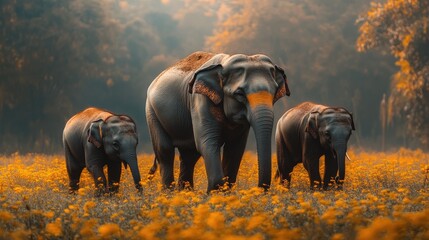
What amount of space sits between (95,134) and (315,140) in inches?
142

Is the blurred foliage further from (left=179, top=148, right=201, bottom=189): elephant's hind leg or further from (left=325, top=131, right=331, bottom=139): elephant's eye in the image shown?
(left=325, top=131, right=331, bottom=139): elephant's eye

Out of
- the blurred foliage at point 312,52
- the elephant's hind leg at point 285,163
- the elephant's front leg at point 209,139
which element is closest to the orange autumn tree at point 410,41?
the elephant's hind leg at point 285,163

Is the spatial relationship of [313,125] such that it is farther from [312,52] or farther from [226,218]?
[312,52]

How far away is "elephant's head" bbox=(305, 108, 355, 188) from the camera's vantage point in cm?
1332

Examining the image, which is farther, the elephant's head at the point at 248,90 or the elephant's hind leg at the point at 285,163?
the elephant's hind leg at the point at 285,163

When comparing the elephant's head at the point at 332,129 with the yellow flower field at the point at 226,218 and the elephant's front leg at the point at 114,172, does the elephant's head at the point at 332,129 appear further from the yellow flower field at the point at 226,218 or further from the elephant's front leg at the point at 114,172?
the elephant's front leg at the point at 114,172

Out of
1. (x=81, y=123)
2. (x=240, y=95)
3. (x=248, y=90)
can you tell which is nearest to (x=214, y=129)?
(x=240, y=95)

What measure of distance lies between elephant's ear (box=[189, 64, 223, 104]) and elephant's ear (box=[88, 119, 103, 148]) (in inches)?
93.1

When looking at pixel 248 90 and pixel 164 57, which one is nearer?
A: pixel 248 90

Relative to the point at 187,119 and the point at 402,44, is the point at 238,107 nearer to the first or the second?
the point at 187,119

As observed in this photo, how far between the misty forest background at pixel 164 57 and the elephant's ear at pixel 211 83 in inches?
619

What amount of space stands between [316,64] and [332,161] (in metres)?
37.2

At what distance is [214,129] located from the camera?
471 inches

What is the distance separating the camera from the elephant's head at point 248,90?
10969 millimetres
